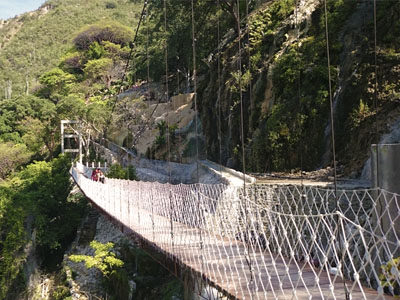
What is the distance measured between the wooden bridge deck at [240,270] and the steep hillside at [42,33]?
77.6 feet

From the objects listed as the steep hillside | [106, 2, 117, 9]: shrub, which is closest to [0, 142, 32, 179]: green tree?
the steep hillside

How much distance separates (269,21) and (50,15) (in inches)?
1410

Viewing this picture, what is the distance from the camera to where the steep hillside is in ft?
94.8

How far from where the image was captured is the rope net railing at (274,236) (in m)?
1.82

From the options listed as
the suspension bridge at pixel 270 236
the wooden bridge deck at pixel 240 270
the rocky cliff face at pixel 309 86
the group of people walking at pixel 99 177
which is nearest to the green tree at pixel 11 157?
the group of people walking at pixel 99 177

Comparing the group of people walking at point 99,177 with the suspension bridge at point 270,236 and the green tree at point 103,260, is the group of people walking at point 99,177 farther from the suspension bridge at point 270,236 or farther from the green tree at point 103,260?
the green tree at point 103,260

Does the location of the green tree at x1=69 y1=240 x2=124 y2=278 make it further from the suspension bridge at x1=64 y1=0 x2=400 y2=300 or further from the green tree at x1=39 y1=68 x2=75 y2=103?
the green tree at x1=39 y1=68 x2=75 y2=103

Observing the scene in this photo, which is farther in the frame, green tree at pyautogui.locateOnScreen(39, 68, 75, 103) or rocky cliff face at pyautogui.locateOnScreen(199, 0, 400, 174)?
green tree at pyautogui.locateOnScreen(39, 68, 75, 103)

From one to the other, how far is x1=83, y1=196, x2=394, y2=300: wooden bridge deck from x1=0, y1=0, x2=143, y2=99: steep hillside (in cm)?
2365

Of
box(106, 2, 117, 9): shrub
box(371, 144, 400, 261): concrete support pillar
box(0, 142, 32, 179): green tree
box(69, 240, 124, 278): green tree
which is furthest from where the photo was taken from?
box(106, 2, 117, 9): shrub

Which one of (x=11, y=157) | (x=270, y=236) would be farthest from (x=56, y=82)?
(x=270, y=236)

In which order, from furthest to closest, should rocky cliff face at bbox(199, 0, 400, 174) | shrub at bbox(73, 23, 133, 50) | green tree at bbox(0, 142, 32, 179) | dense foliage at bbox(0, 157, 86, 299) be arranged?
shrub at bbox(73, 23, 133, 50) < green tree at bbox(0, 142, 32, 179) < dense foliage at bbox(0, 157, 86, 299) < rocky cliff face at bbox(199, 0, 400, 174)

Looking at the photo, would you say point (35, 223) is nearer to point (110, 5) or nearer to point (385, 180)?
point (385, 180)

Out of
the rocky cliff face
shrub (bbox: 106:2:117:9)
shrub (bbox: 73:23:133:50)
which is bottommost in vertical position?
the rocky cliff face
